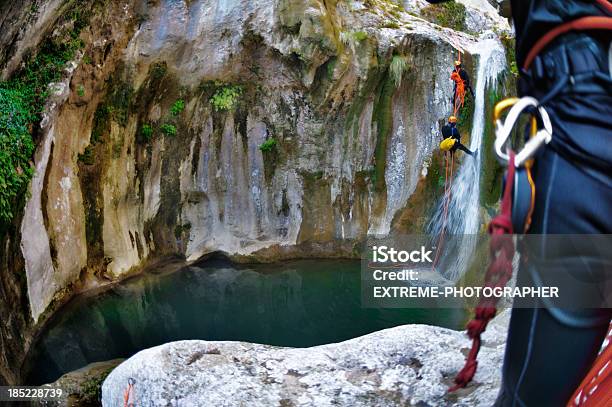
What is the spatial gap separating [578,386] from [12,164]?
6.34 m

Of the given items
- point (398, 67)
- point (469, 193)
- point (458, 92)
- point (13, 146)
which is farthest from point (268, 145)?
point (13, 146)

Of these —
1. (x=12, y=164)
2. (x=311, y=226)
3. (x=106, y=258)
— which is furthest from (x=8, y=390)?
(x=311, y=226)

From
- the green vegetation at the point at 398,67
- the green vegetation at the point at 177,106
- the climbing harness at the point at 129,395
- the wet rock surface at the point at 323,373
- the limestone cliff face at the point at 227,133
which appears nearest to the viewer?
the wet rock surface at the point at 323,373

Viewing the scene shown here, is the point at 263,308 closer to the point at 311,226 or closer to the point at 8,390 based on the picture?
the point at 311,226

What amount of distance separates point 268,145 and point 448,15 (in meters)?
4.14

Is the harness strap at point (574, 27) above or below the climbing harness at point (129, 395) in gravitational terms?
above

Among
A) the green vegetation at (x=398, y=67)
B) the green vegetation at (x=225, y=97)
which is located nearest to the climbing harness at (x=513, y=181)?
the green vegetation at (x=398, y=67)

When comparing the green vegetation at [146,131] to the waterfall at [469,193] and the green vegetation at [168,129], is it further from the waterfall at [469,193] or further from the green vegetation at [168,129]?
the waterfall at [469,193]

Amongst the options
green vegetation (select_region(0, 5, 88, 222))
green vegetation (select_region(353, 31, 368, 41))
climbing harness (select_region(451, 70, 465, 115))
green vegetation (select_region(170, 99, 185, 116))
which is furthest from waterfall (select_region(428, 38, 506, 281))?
green vegetation (select_region(0, 5, 88, 222))

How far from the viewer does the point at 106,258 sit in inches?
347

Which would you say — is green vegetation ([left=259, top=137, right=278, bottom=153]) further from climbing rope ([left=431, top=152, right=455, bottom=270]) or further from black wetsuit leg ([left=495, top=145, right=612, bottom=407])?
black wetsuit leg ([left=495, top=145, right=612, bottom=407])

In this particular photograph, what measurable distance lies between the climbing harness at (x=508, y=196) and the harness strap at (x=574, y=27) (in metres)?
0.24

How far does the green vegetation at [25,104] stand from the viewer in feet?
20.5

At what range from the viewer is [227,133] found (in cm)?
976
